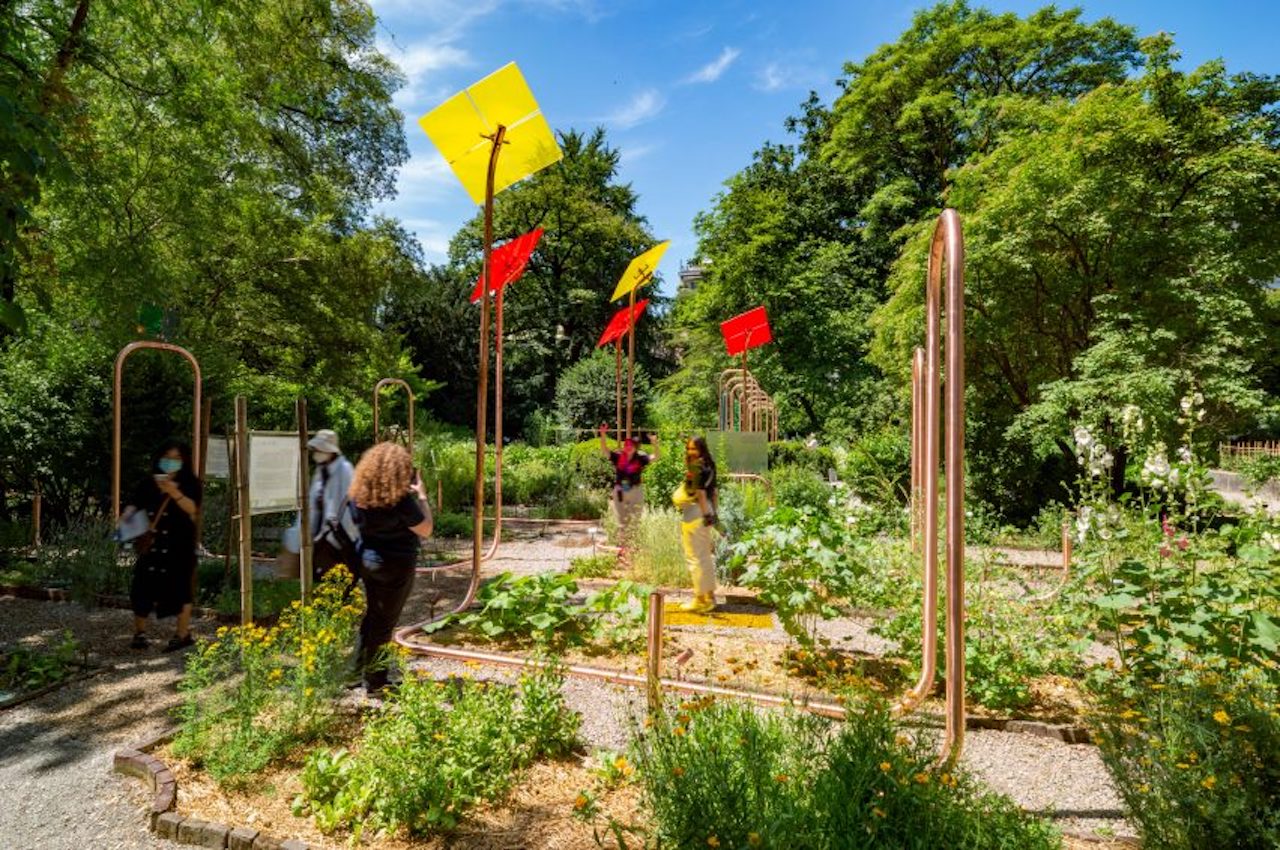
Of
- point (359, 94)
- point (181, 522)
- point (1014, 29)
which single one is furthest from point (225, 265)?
point (1014, 29)

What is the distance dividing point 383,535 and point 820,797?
2876mm

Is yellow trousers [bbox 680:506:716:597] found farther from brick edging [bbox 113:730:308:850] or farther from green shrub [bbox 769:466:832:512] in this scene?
green shrub [bbox 769:466:832:512]

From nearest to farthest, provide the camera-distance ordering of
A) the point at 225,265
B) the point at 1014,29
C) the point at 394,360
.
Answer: the point at 225,265 < the point at 394,360 < the point at 1014,29

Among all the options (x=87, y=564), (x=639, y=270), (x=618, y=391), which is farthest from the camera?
(x=618, y=391)

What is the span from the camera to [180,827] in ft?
9.64

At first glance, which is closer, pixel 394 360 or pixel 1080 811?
pixel 1080 811

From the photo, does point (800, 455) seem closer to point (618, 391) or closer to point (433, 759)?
point (618, 391)

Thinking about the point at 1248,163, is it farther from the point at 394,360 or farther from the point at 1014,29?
the point at 394,360

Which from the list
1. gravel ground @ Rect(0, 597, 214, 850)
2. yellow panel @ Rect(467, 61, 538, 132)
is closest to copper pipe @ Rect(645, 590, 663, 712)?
gravel ground @ Rect(0, 597, 214, 850)

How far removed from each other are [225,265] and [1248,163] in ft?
56.0

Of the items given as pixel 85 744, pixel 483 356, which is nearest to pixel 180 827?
pixel 85 744

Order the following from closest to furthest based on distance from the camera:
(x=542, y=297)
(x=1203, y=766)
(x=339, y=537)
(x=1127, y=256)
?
(x=1203, y=766)
(x=339, y=537)
(x=1127, y=256)
(x=542, y=297)

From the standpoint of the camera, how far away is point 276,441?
19.1 ft

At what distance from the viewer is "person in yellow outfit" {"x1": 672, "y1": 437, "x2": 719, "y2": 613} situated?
21.4 ft
